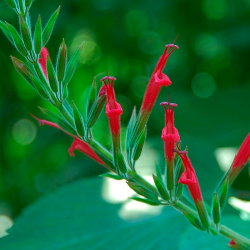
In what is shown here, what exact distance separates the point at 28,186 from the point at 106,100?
2291 millimetres

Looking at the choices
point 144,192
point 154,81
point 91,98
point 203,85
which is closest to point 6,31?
point 91,98

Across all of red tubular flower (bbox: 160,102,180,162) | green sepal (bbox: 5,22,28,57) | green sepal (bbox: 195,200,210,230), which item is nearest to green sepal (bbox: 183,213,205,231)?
green sepal (bbox: 195,200,210,230)

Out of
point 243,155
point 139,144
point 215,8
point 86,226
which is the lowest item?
point 86,226

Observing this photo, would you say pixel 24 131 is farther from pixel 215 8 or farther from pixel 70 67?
pixel 70 67

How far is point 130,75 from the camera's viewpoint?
3.05m

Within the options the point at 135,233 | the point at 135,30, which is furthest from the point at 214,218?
the point at 135,30

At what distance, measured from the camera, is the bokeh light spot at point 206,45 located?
10.2 feet

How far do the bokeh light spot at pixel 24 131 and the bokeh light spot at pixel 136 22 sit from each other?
125 cm

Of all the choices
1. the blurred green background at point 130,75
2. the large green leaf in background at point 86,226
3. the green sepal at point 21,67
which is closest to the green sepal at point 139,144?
the green sepal at point 21,67

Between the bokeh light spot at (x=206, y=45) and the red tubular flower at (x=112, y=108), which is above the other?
the bokeh light spot at (x=206, y=45)

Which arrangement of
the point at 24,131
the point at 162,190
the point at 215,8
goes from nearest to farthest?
the point at 162,190
the point at 215,8
the point at 24,131

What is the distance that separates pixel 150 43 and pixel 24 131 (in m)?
1.45

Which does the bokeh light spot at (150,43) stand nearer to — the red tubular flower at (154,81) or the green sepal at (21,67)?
the red tubular flower at (154,81)

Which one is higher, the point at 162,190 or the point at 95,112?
the point at 95,112
